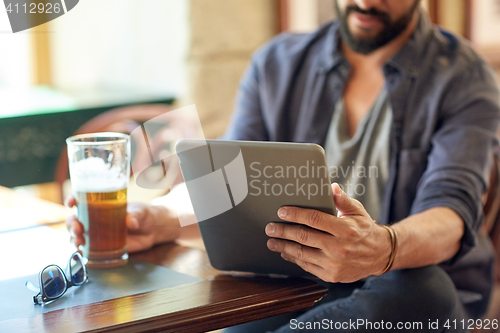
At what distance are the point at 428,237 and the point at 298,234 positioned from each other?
35 centimetres

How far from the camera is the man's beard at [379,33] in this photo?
4.57 feet

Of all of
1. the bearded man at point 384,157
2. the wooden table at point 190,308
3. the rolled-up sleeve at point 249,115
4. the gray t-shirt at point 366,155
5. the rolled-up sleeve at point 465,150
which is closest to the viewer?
the wooden table at point 190,308

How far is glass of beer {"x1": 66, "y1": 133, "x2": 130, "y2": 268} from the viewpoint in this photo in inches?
32.7

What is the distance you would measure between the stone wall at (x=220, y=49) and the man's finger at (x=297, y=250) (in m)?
1.54

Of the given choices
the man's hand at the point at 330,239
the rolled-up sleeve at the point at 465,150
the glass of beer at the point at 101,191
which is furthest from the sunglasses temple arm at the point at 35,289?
the rolled-up sleeve at the point at 465,150

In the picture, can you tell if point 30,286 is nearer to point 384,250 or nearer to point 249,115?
point 384,250

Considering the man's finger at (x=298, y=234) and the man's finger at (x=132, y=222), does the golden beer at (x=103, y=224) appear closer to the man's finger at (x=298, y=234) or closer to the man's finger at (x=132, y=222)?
the man's finger at (x=132, y=222)

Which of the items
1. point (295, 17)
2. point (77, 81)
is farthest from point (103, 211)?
point (77, 81)

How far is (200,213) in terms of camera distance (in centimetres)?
82

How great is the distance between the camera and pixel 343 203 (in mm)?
776

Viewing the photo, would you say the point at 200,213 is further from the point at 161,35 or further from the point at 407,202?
the point at 161,35

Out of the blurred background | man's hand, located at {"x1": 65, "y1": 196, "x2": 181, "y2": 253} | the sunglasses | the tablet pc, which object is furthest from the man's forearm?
the blurred background

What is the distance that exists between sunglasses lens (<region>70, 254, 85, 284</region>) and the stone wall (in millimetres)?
1545

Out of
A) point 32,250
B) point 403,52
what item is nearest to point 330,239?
point 32,250
